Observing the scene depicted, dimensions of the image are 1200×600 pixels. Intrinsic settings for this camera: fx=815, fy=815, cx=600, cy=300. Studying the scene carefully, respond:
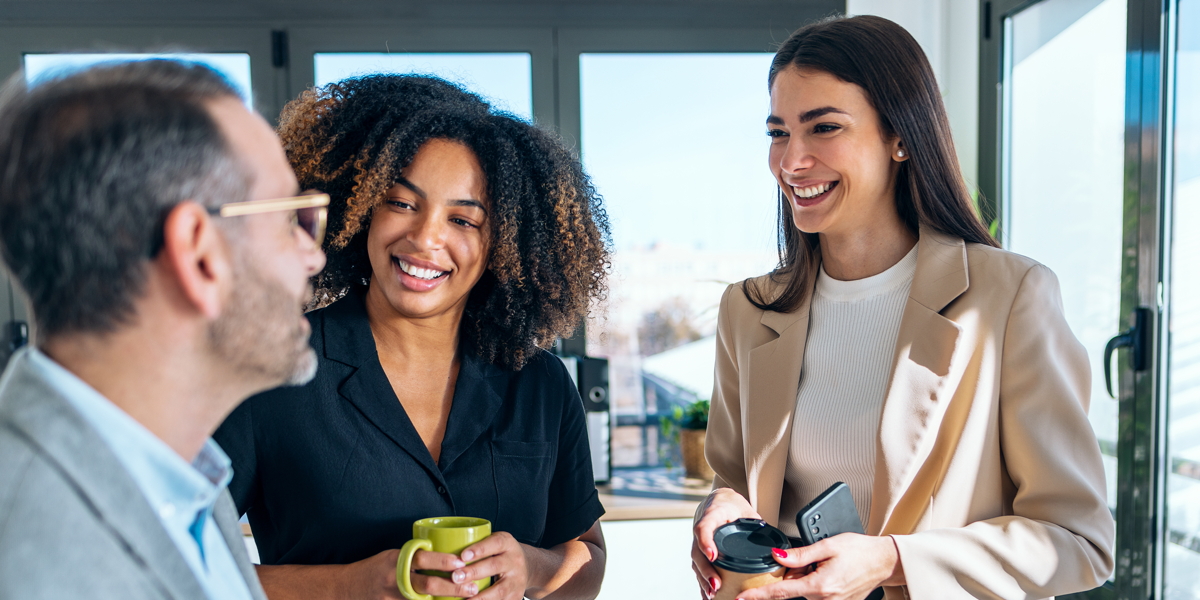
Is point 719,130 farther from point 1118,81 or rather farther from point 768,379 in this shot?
point 768,379

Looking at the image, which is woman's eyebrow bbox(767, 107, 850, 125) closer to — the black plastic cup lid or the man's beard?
the black plastic cup lid

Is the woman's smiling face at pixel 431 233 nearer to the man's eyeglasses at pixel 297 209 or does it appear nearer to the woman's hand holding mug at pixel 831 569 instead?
the man's eyeglasses at pixel 297 209

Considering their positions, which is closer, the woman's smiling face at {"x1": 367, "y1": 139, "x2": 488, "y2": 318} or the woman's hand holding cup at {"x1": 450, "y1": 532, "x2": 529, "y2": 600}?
the woman's hand holding cup at {"x1": 450, "y1": 532, "x2": 529, "y2": 600}

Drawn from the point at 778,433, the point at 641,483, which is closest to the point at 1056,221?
the point at 641,483

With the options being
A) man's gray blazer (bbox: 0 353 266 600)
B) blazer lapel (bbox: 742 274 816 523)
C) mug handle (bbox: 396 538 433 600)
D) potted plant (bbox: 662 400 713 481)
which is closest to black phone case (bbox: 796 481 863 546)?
blazer lapel (bbox: 742 274 816 523)

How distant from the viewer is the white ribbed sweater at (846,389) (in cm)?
130

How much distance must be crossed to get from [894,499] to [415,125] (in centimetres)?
93

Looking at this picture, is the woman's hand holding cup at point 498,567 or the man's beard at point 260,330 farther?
the woman's hand holding cup at point 498,567

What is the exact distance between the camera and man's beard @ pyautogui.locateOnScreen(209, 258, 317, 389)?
2.23 ft

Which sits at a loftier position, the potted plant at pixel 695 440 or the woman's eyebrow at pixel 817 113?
the woman's eyebrow at pixel 817 113

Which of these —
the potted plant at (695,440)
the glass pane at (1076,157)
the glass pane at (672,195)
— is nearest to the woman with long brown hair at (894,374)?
the glass pane at (1076,157)

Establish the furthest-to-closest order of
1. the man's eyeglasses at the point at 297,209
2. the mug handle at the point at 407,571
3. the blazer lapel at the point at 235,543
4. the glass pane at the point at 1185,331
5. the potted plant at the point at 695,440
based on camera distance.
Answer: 1. the potted plant at the point at 695,440
2. the glass pane at the point at 1185,331
3. the mug handle at the point at 407,571
4. the blazer lapel at the point at 235,543
5. the man's eyeglasses at the point at 297,209

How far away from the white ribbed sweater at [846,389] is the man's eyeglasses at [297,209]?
0.89 meters

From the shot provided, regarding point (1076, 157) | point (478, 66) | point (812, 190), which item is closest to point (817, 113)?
point (812, 190)
